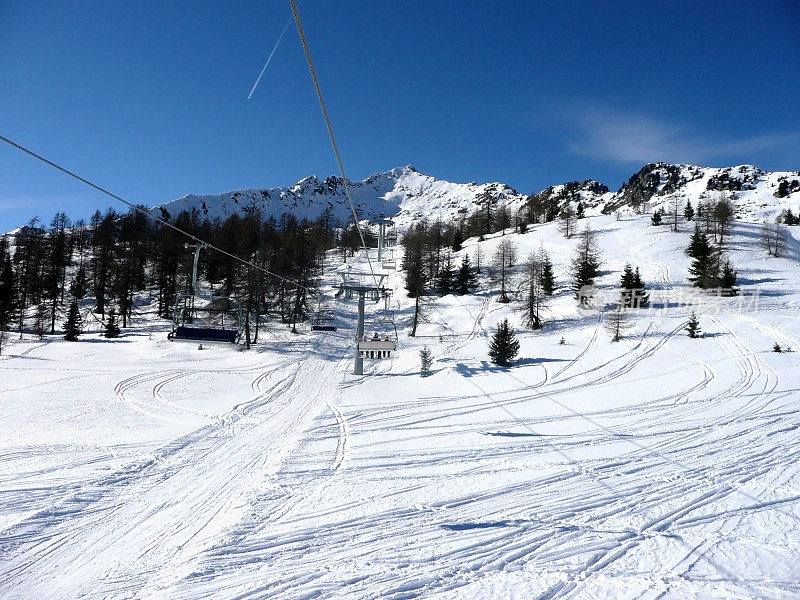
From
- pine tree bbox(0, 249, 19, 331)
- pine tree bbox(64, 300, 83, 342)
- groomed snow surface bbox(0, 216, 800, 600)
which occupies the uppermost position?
pine tree bbox(0, 249, 19, 331)

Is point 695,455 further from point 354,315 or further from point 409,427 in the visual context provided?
point 354,315

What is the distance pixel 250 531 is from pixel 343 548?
5.87 ft

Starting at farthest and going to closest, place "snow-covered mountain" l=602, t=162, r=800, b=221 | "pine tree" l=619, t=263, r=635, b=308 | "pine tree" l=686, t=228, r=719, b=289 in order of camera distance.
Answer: "snow-covered mountain" l=602, t=162, r=800, b=221 → "pine tree" l=686, t=228, r=719, b=289 → "pine tree" l=619, t=263, r=635, b=308

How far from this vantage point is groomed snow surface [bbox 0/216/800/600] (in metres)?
5.54

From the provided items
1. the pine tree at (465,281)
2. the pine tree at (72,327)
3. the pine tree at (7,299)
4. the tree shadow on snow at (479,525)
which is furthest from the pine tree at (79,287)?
the tree shadow on snow at (479,525)

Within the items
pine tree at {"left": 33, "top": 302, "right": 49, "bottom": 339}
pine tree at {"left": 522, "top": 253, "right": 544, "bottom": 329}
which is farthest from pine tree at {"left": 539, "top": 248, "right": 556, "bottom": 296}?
pine tree at {"left": 33, "top": 302, "right": 49, "bottom": 339}

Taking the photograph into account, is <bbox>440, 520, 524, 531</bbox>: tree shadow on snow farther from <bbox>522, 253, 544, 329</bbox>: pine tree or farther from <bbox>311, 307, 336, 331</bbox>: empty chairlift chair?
<bbox>311, 307, 336, 331</bbox>: empty chairlift chair

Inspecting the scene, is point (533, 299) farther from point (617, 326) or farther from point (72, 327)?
point (72, 327)

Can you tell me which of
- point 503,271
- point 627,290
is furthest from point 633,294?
point 503,271

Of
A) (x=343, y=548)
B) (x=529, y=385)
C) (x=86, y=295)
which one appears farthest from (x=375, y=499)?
(x=86, y=295)

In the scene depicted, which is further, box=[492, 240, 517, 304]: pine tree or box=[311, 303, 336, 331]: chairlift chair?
box=[492, 240, 517, 304]: pine tree

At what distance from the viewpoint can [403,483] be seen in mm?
8594

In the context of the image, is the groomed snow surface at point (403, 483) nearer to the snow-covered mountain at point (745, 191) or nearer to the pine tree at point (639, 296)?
the pine tree at point (639, 296)

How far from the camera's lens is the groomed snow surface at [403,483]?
218 inches
